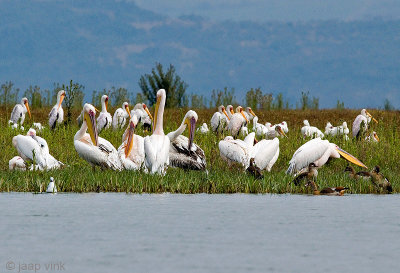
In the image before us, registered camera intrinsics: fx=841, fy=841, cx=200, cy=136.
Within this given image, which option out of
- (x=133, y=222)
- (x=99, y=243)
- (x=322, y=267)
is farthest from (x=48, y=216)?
(x=322, y=267)

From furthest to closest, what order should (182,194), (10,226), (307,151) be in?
(307,151)
(182,194)
(10,226)

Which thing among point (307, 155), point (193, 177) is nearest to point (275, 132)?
point (307, 155)

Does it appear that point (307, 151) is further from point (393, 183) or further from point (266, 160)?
point (393, 183)

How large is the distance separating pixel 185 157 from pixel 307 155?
2.20 m

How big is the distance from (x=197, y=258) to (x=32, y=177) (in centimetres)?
654

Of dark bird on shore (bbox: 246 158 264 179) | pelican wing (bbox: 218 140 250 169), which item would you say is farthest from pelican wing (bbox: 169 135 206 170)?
dark bird on shore (bbox: 246 158 264 179)

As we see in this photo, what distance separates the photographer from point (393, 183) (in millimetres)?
13250

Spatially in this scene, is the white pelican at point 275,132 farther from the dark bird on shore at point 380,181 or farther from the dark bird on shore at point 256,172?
the dark bird on shore at point 380,181

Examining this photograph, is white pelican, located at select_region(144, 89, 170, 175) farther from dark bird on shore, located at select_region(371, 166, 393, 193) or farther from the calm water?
dark bird on shore, located at select_region(371, 166, 393, 193)

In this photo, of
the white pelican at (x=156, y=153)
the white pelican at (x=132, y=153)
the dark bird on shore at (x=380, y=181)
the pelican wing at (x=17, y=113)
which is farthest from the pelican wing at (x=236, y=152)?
the pelican wing at (x=17, y=113)

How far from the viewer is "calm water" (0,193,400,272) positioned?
6418mm

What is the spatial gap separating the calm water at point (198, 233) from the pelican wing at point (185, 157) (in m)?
3.59

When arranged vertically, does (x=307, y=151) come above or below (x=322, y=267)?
above

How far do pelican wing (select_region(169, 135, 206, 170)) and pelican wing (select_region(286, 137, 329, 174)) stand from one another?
1.64 meters
